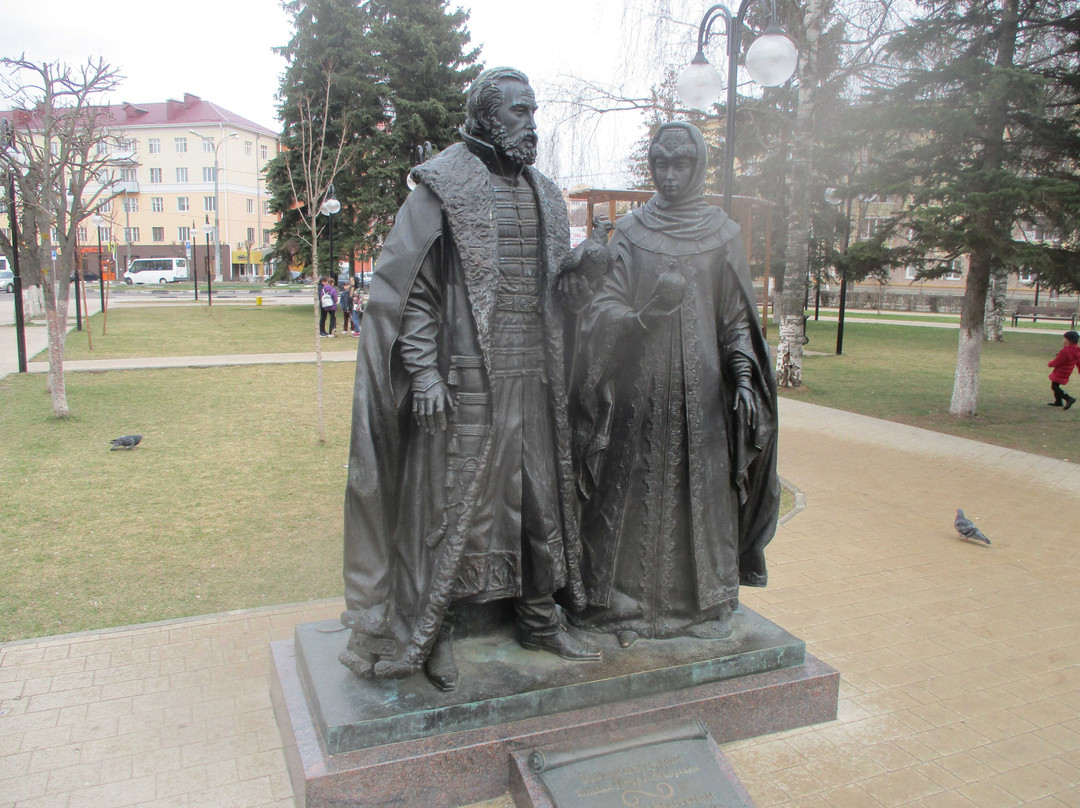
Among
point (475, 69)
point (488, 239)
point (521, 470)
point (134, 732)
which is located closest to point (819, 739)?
point (521, 470)

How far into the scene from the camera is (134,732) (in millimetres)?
3865

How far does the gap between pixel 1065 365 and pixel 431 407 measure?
13.2 m

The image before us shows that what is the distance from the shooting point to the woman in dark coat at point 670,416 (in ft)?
12.7

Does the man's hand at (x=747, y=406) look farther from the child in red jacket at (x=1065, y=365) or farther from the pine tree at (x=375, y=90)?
the pine tree at (x=375, y=90)

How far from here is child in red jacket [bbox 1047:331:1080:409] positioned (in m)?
13.0

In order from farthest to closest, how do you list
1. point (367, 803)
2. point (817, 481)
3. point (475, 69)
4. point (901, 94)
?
1. point (475, 69)
2. point (901, 94)
3. point (817, 481)
4. point (367, 803)

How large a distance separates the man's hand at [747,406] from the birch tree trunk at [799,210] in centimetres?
1120

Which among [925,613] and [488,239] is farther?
[925,613]

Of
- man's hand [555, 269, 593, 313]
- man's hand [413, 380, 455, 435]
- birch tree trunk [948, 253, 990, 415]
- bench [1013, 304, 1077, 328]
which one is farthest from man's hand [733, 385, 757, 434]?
bench [1013, 304, 1077, 328]

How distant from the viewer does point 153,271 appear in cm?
5484

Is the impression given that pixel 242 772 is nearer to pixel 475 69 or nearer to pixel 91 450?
pixel 91 450

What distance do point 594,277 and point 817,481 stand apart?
6.10m

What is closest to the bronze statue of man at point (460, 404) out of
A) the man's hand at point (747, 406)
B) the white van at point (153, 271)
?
the man's hand at point (747, 406)

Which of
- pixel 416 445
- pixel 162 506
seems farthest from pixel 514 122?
pixel 162 506
